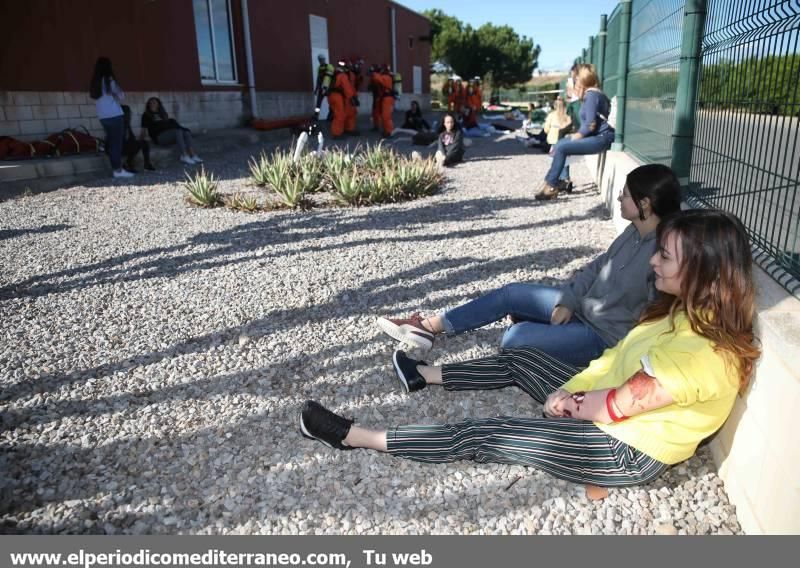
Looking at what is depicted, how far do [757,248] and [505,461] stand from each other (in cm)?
146

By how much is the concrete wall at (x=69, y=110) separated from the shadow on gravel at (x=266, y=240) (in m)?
5.45

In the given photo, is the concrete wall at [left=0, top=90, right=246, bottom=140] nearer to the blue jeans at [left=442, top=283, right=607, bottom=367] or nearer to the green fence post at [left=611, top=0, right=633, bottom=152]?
the green fence post at [left=611, top=0, right=633, bottom=152]

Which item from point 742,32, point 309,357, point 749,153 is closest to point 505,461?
point 309,357

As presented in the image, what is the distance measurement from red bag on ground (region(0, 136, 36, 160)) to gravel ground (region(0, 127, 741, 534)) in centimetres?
287

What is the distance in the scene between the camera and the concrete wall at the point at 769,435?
65.1 inches

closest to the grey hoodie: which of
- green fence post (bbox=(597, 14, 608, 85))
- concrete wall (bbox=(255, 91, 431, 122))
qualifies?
green fence post (bbox=(597, 14, 608, 85))

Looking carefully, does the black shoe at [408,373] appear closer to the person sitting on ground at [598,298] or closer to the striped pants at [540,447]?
the person sitting on ground at [598,298]

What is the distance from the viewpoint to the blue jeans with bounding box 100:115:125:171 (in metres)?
8.98

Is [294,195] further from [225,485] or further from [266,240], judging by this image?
[225,485]

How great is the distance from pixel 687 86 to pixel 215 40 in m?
13.0

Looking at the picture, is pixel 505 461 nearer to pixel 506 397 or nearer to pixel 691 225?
pixel 506 397

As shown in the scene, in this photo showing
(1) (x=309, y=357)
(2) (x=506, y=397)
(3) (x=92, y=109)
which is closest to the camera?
(2) (x=506, y=397)

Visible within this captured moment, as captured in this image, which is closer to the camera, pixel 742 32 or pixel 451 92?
pixel 742 32

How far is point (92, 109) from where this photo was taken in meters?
10.4
